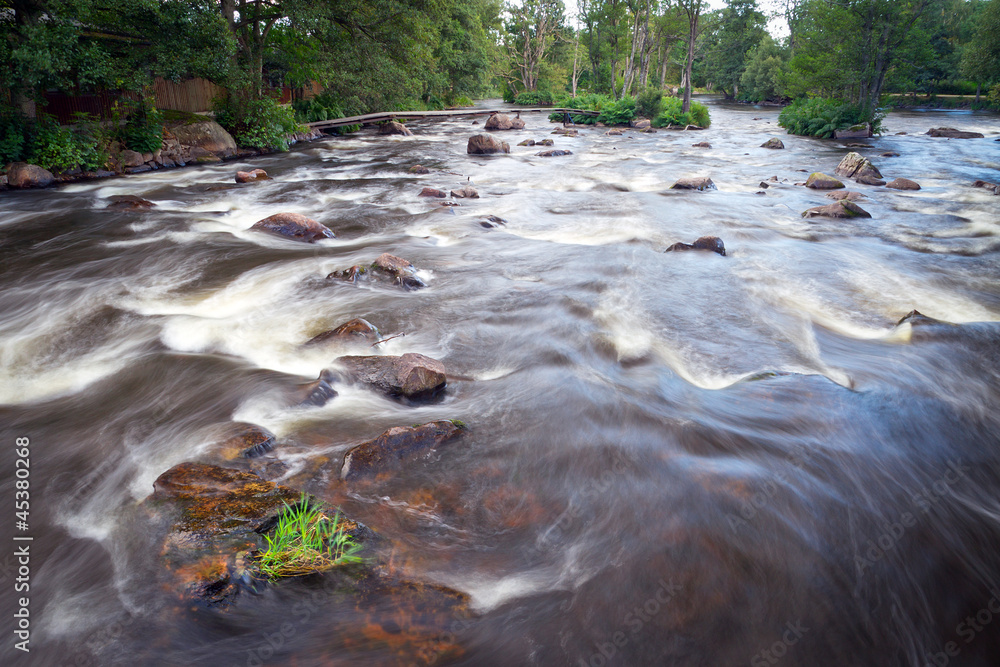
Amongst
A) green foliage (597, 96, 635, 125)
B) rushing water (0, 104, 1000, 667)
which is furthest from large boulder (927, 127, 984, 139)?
rushing water (0, 104, 1000, 667)

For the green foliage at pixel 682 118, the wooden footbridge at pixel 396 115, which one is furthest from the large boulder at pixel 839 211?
the green foliage at pixel 682 118

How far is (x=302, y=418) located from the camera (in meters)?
4.15

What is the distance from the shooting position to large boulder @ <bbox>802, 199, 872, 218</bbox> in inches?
440

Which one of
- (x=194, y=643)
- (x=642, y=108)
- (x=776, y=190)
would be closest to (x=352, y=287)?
(x=194, y=643)

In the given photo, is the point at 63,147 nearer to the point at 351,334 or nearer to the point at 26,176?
the point at 26,176

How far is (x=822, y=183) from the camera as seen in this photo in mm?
14141

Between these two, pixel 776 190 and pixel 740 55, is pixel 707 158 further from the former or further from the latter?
pixel 740 55

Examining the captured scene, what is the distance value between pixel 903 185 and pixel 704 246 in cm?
901

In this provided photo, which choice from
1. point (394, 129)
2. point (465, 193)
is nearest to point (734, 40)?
point (394, 129)

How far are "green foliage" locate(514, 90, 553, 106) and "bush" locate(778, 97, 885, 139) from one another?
26363mm

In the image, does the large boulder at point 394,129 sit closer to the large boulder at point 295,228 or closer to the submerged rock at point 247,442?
the large boulder at point 295,228

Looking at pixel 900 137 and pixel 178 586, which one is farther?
pixel 900 137

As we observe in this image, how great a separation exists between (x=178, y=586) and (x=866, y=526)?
3713 millimetres

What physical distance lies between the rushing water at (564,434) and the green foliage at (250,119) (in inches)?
412
